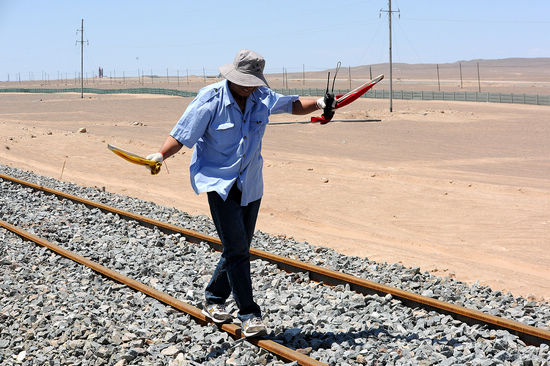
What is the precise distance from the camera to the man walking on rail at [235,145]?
5.06 metres

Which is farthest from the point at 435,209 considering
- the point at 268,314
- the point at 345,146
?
the point at 345,146

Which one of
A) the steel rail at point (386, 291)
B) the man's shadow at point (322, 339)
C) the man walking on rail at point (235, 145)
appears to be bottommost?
the man's shadow at point (322, 339)

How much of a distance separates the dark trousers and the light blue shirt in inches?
4.2

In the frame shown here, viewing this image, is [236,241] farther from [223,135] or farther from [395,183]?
[395,183]

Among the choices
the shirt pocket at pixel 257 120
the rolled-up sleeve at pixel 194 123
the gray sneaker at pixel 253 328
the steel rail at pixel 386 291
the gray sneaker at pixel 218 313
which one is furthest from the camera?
the gray sneaker at pixel 218 313

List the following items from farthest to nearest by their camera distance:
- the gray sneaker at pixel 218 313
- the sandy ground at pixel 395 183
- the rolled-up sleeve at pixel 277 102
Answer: the sandy ground at pixel 395 183, the gray sneaker at pixel 218 313, the rolled-up sleeve at pixel 277 102

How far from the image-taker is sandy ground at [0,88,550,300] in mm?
10445

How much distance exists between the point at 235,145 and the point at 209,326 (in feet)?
5.57

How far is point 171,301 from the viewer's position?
6.61 meters

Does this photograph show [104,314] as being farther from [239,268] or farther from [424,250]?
[424,250]

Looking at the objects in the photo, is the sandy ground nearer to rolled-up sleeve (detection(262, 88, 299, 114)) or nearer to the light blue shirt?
rolled-up sleeve (detection(262, 88, 299, 114))

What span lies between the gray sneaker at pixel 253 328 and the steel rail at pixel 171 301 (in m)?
0.07

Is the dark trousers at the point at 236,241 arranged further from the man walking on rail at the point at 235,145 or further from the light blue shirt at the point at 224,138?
the light blue shirt at the point at 224,138

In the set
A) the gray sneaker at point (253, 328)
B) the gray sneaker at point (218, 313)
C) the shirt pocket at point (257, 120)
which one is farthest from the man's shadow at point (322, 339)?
the shirt pocket at point (257, 120)
